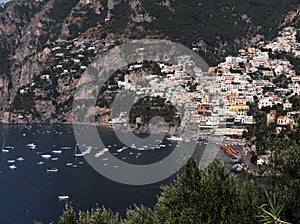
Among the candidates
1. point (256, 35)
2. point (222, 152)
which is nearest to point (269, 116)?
point (222, 152)

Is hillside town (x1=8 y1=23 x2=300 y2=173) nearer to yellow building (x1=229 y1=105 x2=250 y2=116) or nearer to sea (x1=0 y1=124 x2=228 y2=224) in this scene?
yellow building (x1=229 y1=105 x2=250 y2=116)

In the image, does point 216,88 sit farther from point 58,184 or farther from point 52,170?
point 58,184

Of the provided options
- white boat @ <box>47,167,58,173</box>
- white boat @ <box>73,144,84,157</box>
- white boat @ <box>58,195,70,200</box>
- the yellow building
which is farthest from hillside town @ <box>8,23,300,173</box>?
white boat @ <box>58,195,70,200</box>

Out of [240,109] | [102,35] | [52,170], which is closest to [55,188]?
[52,170]

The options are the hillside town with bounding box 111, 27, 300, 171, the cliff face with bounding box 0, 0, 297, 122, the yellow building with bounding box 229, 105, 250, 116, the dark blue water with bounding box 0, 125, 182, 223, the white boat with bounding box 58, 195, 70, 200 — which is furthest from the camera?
the cliff face with bounding box 0, 0, 297, 122

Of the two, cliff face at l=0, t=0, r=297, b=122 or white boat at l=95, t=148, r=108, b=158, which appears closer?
white boat at l=95, t=148, r=108, b=158

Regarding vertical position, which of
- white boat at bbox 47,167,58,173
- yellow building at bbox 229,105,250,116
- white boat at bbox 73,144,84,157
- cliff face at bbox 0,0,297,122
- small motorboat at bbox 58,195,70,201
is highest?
cliff face at bbox 0,0,297,122

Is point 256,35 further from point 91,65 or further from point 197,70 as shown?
point 91,65

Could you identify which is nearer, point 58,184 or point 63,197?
point 63,197
